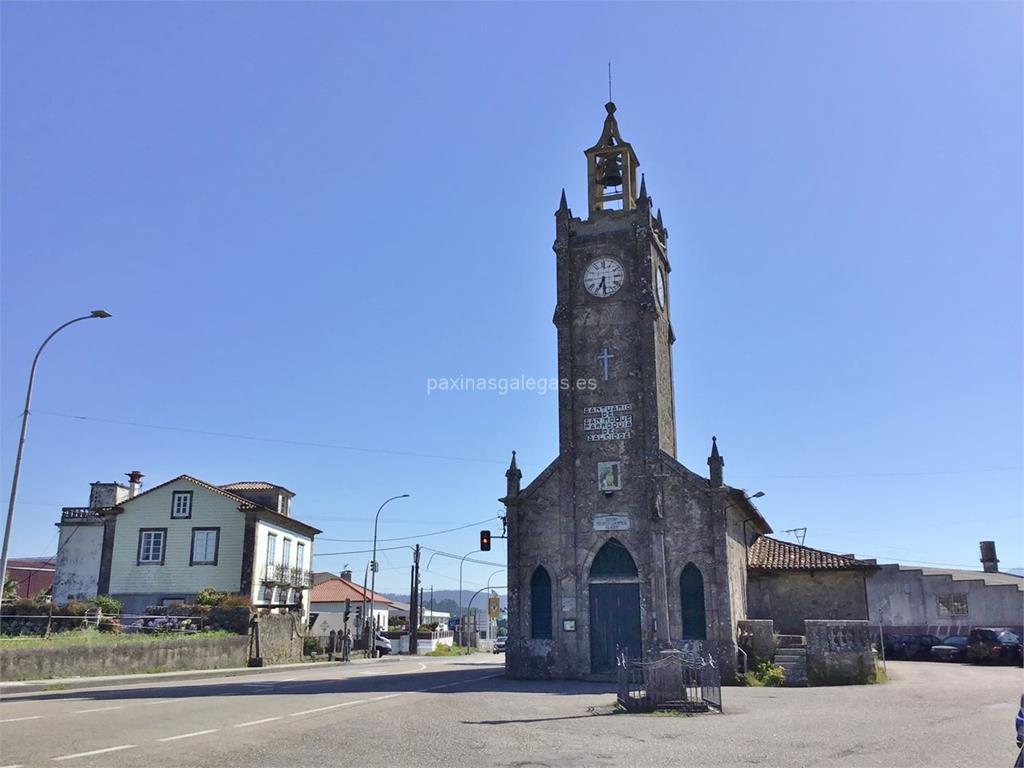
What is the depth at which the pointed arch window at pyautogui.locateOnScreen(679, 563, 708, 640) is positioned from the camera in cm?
2761

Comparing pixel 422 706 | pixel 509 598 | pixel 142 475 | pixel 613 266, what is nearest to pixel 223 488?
pixel 142 475

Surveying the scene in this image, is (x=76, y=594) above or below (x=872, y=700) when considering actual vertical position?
above

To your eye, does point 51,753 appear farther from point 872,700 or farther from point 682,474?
point 682,474

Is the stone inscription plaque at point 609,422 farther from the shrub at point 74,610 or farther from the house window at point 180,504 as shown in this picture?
the house window at point 180,504

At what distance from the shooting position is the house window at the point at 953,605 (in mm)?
43875

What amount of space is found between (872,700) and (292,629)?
30411mm

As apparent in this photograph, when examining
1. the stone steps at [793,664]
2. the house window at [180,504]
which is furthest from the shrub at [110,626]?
the stone steps at [793,664]

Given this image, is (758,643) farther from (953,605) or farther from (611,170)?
(953,605)

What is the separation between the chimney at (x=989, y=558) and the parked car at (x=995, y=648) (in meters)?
20.9

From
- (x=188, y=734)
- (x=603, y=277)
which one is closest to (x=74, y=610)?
(x=188, y=734)

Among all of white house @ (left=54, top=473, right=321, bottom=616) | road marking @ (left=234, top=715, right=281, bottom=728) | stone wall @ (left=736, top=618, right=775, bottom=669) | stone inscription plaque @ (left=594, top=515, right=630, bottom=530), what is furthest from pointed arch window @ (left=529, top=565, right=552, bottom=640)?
white house @ (left=54, top=473, right=321, bottom=616)

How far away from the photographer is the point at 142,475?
49469 millimetres

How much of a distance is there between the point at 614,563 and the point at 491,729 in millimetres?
15197

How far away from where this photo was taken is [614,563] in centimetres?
2930
